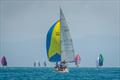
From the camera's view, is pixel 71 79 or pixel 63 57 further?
pixel 63 57

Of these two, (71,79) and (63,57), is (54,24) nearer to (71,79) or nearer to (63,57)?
(63,57)

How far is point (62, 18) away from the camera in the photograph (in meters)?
116

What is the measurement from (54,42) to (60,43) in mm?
3324

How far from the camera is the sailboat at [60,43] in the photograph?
116125 mm

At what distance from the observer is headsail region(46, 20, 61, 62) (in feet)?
391

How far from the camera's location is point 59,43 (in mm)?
119000

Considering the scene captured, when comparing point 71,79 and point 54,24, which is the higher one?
point 54,24

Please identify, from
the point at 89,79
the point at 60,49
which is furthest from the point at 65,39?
the point at 89,79

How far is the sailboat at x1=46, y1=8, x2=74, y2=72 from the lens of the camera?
381ft

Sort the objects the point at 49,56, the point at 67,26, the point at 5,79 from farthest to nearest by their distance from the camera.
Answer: the point at 49,56
the point at 67,26
the point at 5,79

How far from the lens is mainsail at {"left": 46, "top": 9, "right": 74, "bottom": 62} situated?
11612cm

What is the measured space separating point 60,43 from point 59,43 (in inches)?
79.2

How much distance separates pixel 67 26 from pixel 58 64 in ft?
33.4

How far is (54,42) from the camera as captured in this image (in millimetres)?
120062
